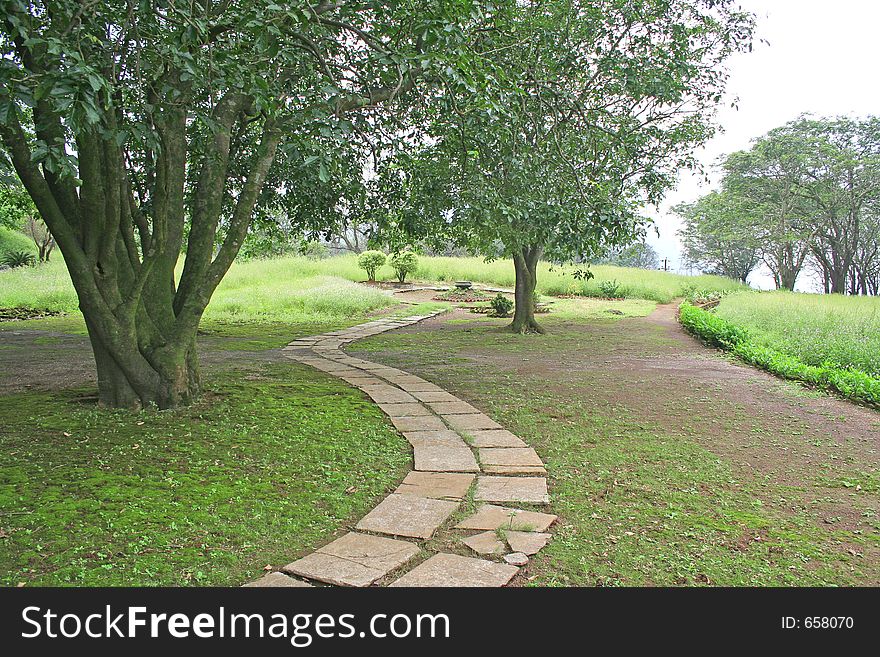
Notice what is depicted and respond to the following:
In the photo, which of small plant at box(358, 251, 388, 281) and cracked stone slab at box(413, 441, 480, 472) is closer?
cracked stone slab at box(413, 441, 480, 472)

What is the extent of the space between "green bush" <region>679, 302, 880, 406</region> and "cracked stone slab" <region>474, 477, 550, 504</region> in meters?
4.19

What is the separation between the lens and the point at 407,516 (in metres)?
2.93

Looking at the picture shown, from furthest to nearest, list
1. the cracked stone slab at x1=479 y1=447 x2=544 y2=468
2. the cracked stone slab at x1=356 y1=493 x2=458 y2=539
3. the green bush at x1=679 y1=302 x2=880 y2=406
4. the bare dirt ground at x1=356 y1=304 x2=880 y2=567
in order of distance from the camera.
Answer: the green bush at x1=679 y1=302 x2=880 y2=406, the cracked stone slab at x1=479 y1=447 x2=544 y2=468, the bare dirt ground at x1=356 y1=304 x2=880 y2=567, the cracked stone slab at x1=356 y1=493 x2=458 y2=539

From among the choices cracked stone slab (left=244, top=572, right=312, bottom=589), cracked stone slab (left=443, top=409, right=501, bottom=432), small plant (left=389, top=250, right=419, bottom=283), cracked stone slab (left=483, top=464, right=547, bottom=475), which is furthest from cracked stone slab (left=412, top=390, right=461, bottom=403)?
small plant (left=389, top=250, right=419, bottom=283)

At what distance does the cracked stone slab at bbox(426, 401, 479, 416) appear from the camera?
498 cm

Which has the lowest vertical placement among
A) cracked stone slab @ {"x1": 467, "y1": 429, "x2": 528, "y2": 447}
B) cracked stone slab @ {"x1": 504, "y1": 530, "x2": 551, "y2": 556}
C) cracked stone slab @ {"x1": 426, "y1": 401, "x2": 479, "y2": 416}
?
cracked stone slab @ {"x1": 504, "y1": 530, "x2": 551, "y2": 556}

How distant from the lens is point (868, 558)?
2596 mm

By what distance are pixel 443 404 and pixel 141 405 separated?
7.77ft

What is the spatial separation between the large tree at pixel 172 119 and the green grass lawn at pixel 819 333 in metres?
6.11

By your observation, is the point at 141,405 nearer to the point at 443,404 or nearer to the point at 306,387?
the point at 306,387

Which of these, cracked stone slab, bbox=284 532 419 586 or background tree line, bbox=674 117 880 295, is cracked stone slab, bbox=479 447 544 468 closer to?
cracked stone slab, bbox=284 532 419 586

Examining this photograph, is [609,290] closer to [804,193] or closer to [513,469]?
[804,193]

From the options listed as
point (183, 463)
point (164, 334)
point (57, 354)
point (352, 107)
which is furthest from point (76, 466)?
point (57, 354)

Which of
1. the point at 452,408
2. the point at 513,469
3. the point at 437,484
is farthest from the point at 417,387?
the point at 437,484
